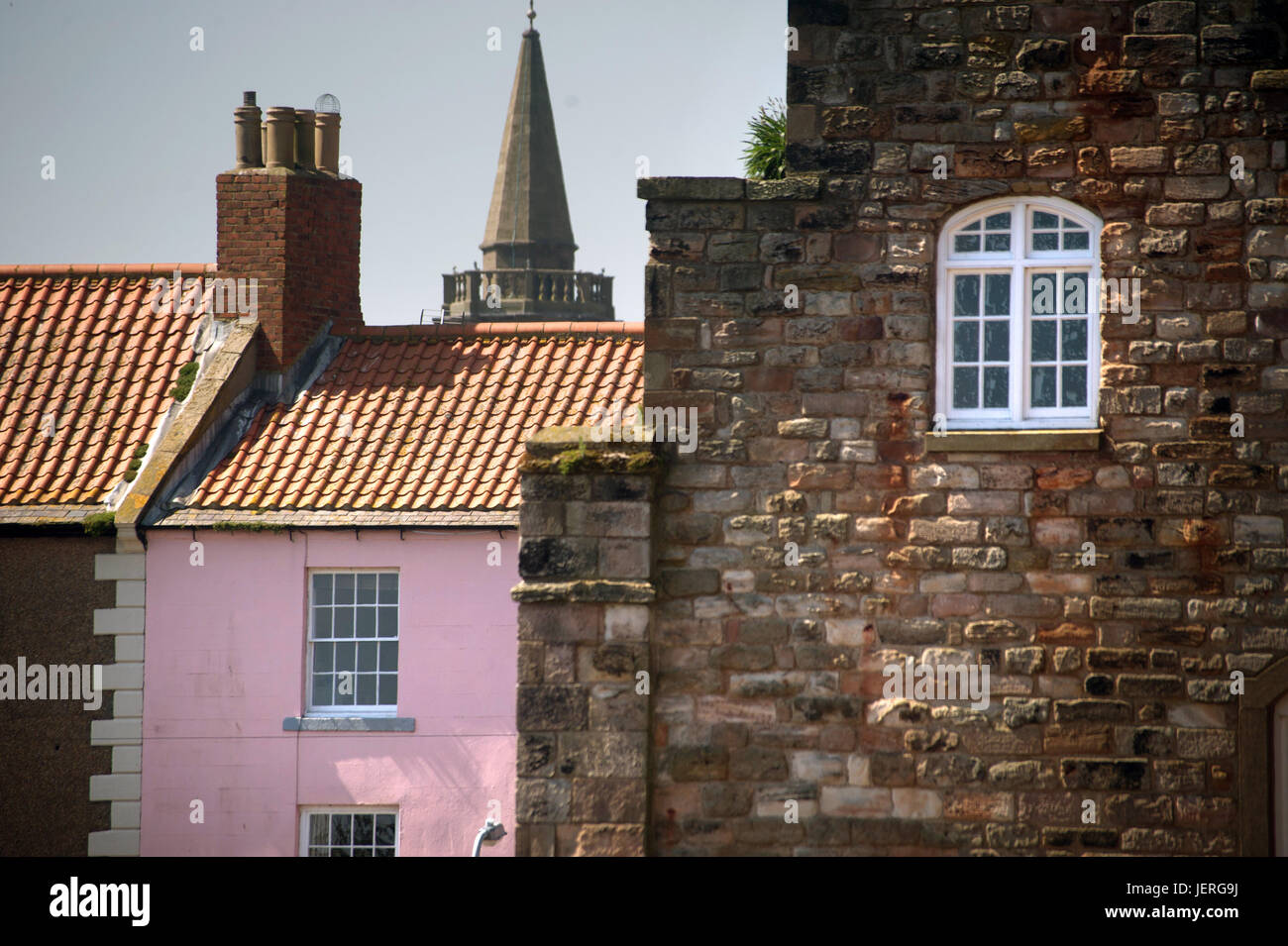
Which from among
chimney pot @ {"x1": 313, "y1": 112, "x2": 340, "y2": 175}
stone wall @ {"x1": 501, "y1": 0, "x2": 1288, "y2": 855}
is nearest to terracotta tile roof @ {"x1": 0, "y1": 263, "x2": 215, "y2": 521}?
chimney pot @ {"x1": 313, "y1": 112, "x2": 340, "y2": 175}

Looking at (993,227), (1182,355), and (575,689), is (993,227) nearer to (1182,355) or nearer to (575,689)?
(1182,355)

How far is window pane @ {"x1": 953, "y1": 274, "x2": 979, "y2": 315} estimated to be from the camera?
32.1 ft

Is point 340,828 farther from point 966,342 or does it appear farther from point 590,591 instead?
point 966,342

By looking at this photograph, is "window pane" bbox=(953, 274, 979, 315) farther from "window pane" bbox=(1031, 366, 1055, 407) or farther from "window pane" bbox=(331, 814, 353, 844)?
"window pane" bbox=(331, 814, 353, 844)

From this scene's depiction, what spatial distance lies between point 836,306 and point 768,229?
2.22 ft

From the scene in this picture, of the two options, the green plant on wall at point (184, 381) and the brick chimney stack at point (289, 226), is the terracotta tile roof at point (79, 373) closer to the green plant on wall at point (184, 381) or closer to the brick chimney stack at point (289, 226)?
the green plant on wall at point (184, 381)

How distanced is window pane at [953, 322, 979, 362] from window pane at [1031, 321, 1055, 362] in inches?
14.7

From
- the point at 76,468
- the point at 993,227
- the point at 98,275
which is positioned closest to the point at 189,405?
the point at 76,468

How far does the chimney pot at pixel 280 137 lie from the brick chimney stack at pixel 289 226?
0.01 m

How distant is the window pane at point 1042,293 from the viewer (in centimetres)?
972

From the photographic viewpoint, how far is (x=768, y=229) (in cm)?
991

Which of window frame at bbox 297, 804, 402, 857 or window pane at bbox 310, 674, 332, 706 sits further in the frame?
window pane at bbox 310, 674, 332, 706

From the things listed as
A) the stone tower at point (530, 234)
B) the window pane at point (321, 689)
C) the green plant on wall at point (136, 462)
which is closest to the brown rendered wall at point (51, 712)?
the green plant on wall at point (136, 462)

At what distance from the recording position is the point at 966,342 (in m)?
9.80
